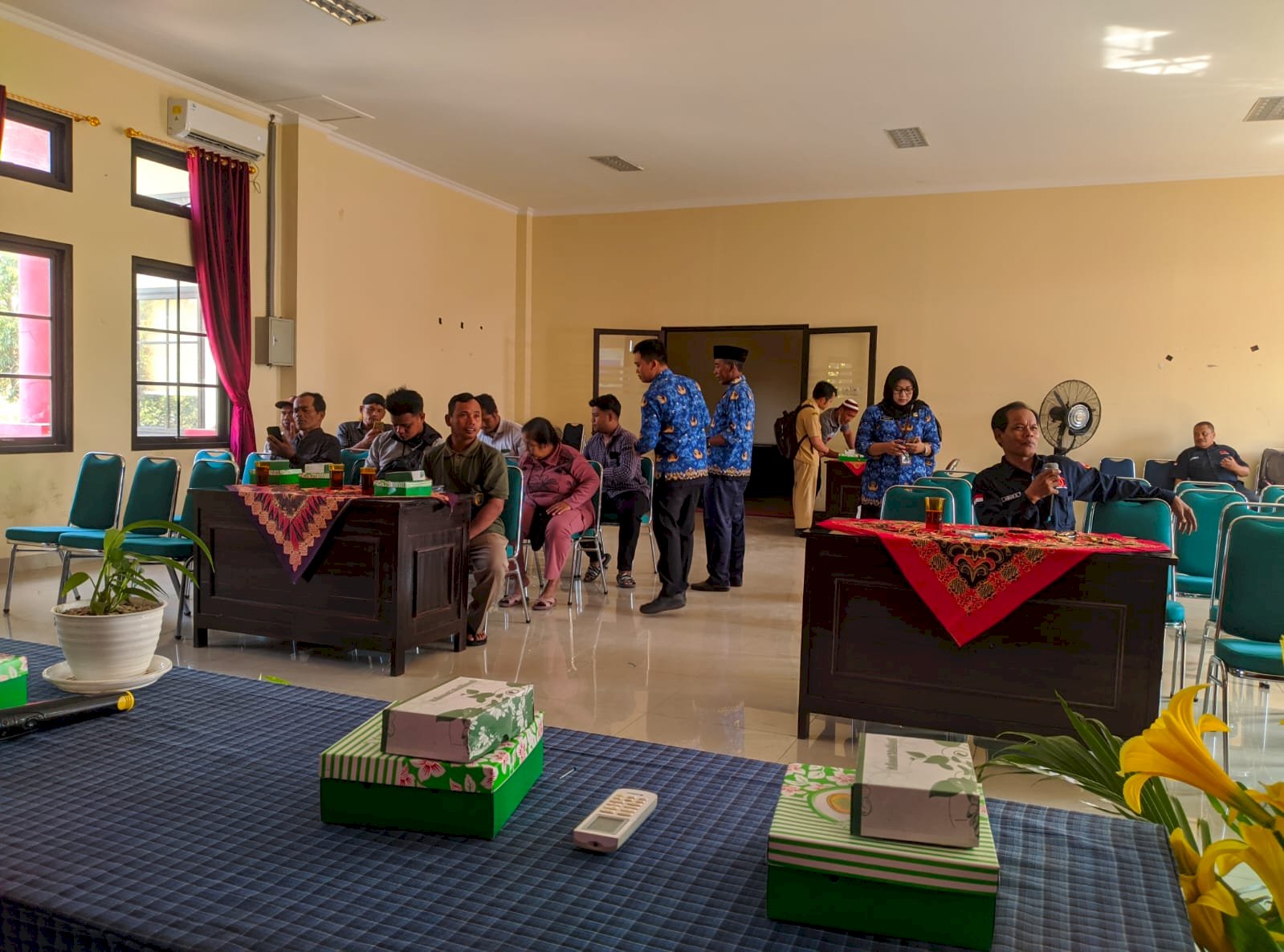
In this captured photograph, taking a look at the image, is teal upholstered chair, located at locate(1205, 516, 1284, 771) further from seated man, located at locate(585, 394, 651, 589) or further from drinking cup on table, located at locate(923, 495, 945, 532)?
seated man, located at locate(585, 394, 651, 589)

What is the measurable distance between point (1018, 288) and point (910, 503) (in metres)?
6.31

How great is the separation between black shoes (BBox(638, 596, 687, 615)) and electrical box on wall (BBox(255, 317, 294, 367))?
409 centimetres

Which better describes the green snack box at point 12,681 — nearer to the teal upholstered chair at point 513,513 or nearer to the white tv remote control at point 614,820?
the white tv remote control at point 614,820

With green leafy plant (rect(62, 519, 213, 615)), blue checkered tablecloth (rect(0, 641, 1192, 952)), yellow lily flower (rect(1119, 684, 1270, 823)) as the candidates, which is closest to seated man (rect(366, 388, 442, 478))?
green leafy plant (rect(62, 519, 213, 615))

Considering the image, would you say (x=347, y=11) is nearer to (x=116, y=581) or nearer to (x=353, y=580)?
(x=353, y=580)

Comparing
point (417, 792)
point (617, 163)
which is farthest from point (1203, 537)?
point (617, 163)

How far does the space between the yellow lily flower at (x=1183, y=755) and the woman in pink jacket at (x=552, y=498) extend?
4918 mm

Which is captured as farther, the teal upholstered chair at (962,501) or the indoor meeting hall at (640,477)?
the teal upholstered chair at (962,501)

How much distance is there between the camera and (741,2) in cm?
555

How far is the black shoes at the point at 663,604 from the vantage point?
5.50m

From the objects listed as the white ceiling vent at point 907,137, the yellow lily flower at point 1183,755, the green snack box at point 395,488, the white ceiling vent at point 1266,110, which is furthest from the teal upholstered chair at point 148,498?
the white ceiling vent at point 1266,110

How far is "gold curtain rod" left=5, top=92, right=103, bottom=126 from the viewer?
590 centimetres

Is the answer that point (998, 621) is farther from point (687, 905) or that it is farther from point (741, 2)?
point (741, 2)

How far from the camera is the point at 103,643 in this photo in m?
1.30
